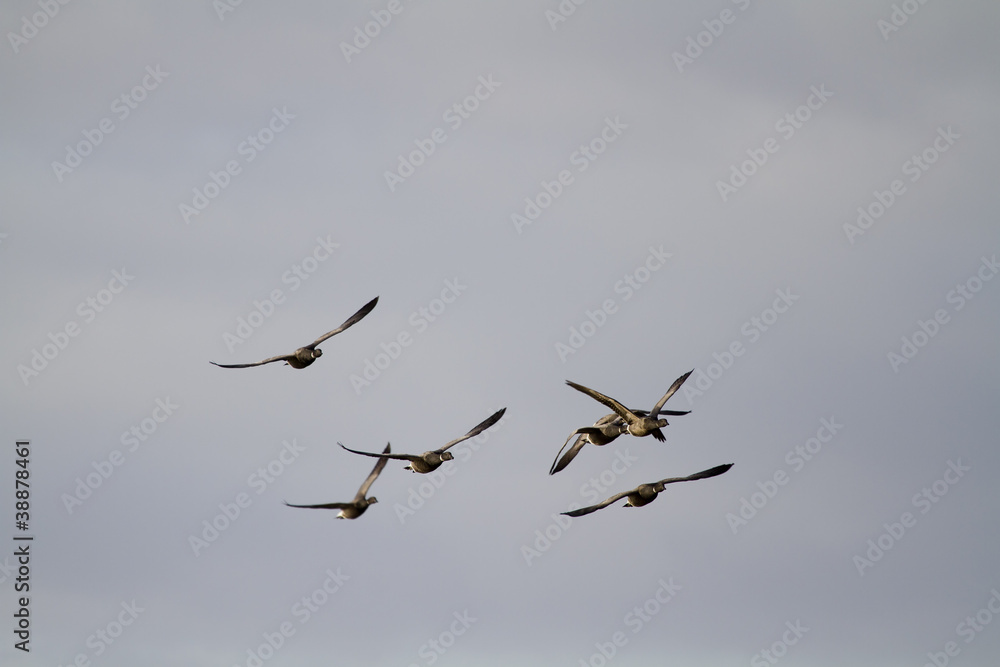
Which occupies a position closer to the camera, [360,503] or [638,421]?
[638,421]

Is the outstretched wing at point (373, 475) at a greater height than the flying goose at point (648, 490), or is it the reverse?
the flying goose at point (648, 490)

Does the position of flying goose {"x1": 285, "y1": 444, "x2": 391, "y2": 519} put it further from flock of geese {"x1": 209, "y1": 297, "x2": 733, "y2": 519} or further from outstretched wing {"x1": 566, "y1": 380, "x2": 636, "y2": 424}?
outstretched wing {"x1": 566, "y1": 380, "x2": 636, "y2": 424}

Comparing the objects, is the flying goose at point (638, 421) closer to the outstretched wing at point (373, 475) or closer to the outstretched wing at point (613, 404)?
the outstretched wing at point (613, 404)

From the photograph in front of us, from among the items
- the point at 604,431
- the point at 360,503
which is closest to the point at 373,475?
the point at 360,503

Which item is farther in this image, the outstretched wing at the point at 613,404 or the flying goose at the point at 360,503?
the flying goose at the point at 360,503

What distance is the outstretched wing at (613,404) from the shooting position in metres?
59.8

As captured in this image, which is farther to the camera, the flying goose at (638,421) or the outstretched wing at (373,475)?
the outstretched wing at (373,475)

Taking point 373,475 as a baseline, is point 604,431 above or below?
above

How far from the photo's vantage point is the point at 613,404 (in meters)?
61.6

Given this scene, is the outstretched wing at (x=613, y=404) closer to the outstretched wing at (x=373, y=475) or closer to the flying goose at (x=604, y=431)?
the flying goose at (x=604, y=431)

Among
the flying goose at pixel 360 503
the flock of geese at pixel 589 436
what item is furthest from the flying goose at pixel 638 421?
the flying goose at pixel 360 503

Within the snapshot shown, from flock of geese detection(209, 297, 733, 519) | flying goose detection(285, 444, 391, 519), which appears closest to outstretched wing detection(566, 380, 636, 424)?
flock of geese detection(209, 297, 733, 519)

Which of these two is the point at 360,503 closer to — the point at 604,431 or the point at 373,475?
the point at 373,475

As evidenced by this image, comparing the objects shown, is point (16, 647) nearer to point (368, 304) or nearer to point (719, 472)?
point (368, 304)
